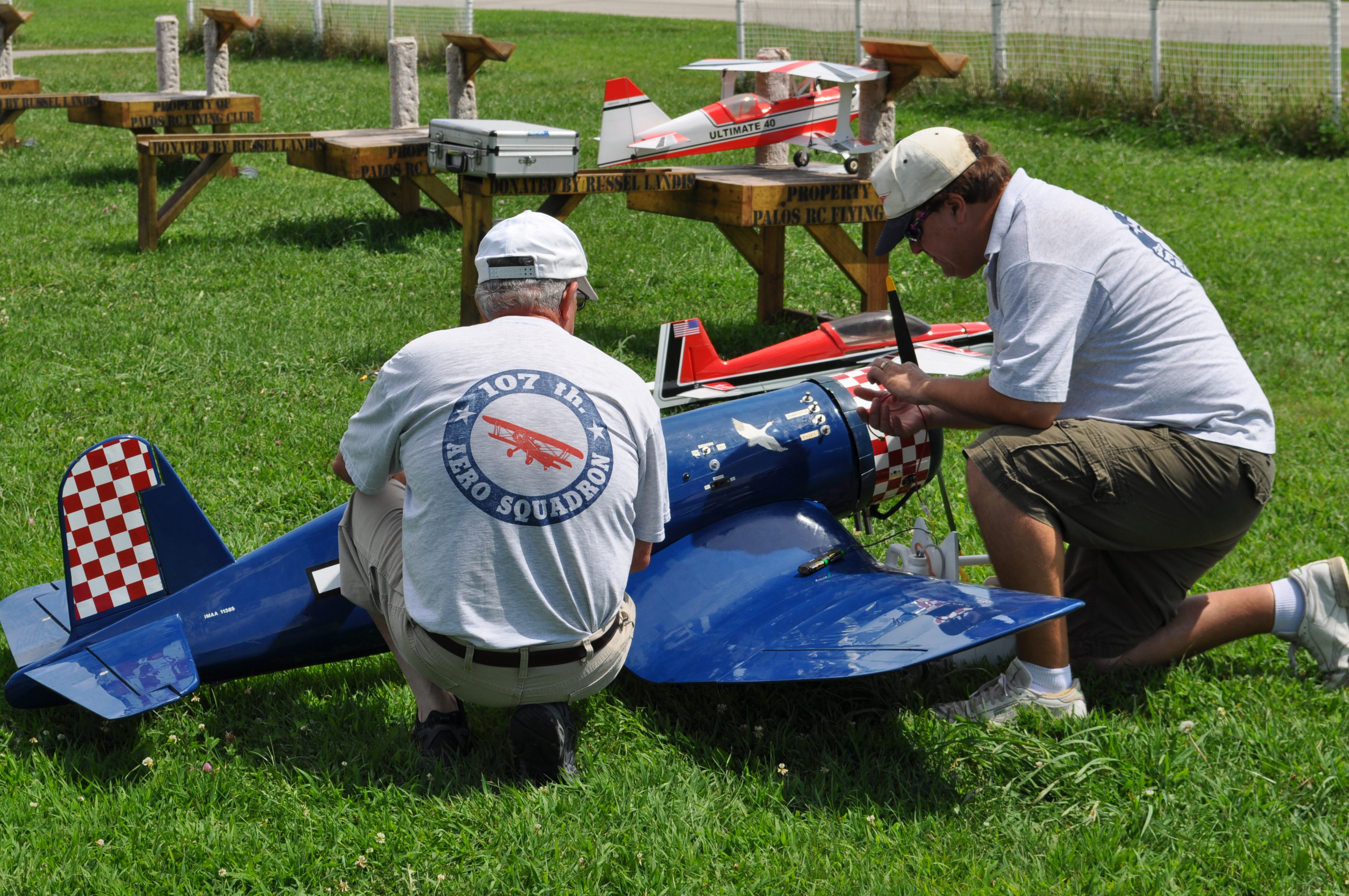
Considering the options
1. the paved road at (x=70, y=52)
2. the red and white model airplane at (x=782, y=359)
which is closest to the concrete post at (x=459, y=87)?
the red and white model airplane at (x=782, y=359)

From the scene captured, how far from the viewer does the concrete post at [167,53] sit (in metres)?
13.6

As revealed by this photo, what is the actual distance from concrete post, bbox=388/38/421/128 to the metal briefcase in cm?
364

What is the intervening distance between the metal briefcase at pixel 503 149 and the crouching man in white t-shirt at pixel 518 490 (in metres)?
3.91

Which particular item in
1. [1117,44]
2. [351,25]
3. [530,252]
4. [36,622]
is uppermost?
[351,25]

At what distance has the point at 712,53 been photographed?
22016 millimetres

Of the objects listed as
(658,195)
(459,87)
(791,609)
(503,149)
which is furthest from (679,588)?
(459,87)

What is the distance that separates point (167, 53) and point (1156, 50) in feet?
37.9

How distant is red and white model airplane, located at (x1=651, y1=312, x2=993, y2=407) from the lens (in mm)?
5527

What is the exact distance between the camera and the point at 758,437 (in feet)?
13.3

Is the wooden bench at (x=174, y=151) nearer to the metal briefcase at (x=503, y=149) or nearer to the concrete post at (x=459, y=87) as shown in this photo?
the concrete post at (x=459, y=87)

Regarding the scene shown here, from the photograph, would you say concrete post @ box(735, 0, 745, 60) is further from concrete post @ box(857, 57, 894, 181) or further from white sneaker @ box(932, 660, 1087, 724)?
white sneaker @ box(932, 660, 1087, 724)

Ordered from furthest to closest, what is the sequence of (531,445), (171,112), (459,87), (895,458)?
(171,112)
(459,87)
(895,458)
(531,445)

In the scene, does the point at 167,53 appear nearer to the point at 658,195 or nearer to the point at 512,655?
the point at 658,195

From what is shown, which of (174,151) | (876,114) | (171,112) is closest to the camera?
(876,114)
